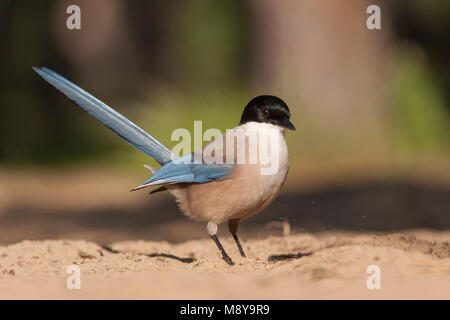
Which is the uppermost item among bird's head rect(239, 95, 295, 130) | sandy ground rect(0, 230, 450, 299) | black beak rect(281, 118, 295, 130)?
bird's head rect(239, 95, 295, 130)

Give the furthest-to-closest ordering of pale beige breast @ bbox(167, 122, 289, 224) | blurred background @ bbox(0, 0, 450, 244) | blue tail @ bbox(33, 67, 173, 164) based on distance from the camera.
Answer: blurred background @ bbox(0, 0, 450, 244), blue tail @ bbox(33, 67, 173, 164), pale beige breast @ bbox(167, 122, 289, 224)

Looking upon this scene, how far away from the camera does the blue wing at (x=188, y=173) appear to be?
17.8 feet

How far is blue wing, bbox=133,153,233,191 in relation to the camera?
17.8ft

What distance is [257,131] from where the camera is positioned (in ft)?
17.8

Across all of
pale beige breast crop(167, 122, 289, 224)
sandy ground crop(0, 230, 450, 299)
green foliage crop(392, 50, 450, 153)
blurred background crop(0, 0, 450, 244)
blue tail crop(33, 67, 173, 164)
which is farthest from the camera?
green foliage crop(392, 50, 450, 153)

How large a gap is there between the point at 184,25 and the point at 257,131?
11.9 metres

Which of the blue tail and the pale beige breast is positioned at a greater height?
the blue tail

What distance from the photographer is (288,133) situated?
36.6 feet

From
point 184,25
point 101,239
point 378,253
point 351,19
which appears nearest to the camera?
point 378,253

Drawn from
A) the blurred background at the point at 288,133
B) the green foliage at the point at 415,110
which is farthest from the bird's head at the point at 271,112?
the green foliage at the point at 415,110

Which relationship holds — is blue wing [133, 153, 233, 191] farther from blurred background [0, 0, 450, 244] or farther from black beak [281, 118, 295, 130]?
blurred background [0, 0, 450, 244]

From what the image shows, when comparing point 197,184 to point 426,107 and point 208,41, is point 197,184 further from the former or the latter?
point 208,41

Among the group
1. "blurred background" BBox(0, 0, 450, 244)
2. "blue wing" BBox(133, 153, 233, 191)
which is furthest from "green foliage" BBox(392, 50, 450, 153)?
"blue wing" BBox(133, 153, 233, 191)

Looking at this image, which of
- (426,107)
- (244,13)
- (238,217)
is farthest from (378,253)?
(244,13)
